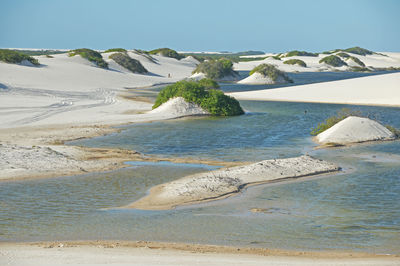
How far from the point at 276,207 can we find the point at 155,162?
23.0 ft

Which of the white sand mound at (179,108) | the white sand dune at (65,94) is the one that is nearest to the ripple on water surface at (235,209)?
the white sand dune at (65,94)

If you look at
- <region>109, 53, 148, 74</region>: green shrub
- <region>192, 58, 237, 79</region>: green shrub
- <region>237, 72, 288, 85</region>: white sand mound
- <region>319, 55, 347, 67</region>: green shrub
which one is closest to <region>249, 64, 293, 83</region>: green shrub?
<region>237, 72, 288, 85</region>: white sand mound

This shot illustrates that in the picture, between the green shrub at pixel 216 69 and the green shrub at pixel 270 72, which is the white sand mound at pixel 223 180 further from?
the green shrub at pixel 216 69

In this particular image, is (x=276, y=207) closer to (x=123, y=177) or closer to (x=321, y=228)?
(x=321, y=228)

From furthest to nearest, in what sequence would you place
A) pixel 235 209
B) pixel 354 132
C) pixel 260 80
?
pixel 260 80, pixel 354 132, pixel 235 209

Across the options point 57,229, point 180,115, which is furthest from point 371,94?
point 57,229

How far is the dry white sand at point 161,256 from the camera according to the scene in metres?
9.70

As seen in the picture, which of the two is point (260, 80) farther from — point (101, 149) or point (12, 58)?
point (101, 149)

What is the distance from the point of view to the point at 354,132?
25750 millimetres

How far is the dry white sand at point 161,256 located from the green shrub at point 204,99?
25856 mm

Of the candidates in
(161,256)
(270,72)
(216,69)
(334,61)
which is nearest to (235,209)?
(161,256)

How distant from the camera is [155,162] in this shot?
20.5m

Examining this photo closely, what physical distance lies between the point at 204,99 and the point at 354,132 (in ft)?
43.5

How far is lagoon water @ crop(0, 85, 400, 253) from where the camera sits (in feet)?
39.0
